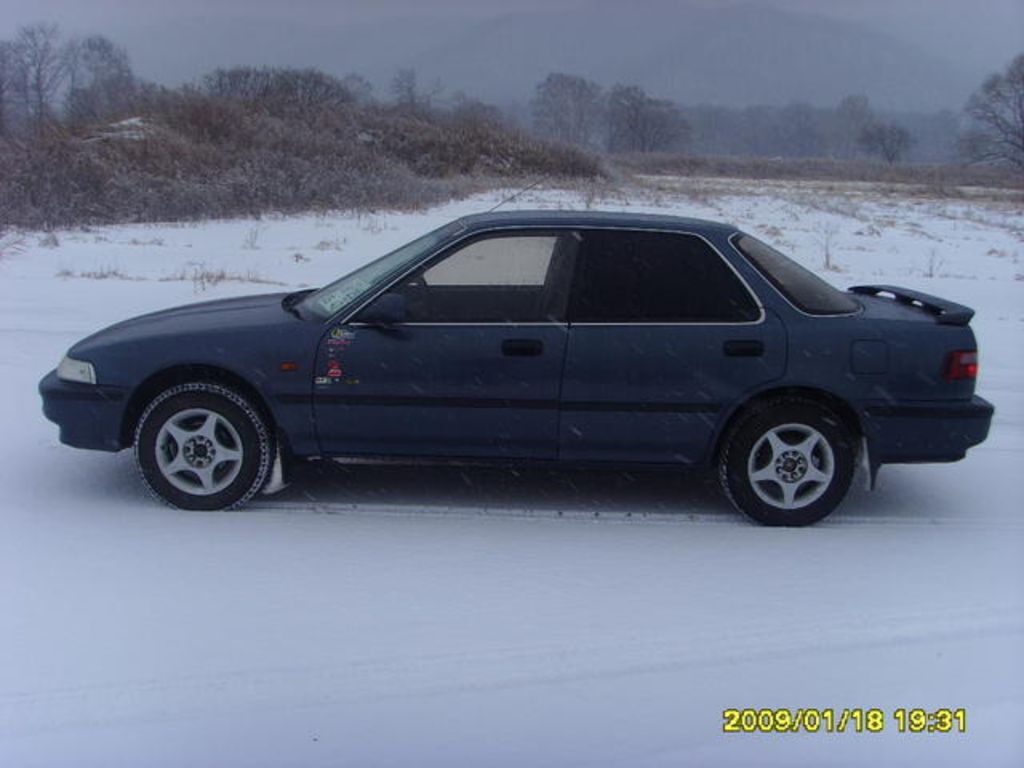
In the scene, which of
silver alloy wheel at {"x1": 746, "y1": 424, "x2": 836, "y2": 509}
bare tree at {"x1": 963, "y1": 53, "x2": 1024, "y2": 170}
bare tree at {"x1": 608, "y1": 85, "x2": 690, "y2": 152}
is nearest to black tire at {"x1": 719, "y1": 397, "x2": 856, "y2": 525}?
silver alloy wheel at {"x1": 746, "y1": 424, "x2": 836, "y2": 509}

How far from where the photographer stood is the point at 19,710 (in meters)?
3.17

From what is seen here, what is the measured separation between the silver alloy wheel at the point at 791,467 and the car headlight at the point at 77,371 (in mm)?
3073

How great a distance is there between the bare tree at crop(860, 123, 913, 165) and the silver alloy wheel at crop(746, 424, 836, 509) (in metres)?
102

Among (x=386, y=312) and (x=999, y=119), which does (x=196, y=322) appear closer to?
(x=386, y=312)

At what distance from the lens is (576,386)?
4.84 metres

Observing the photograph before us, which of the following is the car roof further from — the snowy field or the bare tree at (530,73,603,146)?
the bare tree at (530,73,603,146)

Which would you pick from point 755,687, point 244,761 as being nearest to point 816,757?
point 755,687

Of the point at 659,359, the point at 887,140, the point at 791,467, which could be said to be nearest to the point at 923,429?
the point at 791,467

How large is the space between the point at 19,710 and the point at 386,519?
2.00 m

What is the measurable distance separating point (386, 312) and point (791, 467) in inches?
78.1

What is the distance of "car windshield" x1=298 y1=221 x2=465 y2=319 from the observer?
16.5 feet

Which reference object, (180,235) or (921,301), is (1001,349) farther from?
(180,235)

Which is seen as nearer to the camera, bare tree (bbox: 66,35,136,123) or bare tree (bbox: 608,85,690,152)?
bare tree (bbox: 66,35,136,123)
